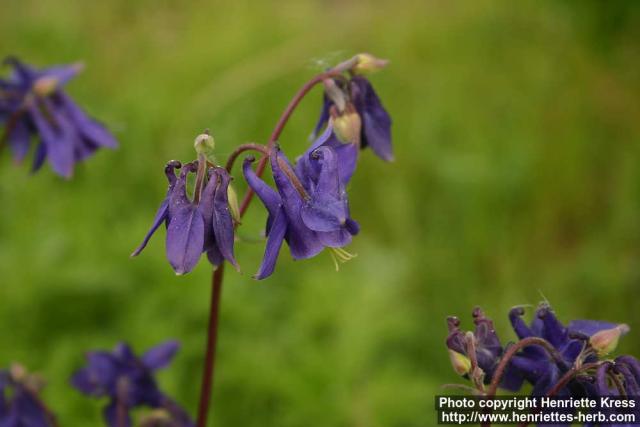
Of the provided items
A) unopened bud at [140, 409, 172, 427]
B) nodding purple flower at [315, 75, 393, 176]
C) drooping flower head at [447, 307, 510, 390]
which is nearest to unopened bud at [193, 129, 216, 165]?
nodding purple flower at [315, 75, 393, 176]

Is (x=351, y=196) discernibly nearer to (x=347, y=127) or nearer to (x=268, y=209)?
(x=347, y=127)

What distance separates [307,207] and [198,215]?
0.66 feet

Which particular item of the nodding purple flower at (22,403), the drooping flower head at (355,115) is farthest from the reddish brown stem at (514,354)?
the nodding purple flower at (22,403)

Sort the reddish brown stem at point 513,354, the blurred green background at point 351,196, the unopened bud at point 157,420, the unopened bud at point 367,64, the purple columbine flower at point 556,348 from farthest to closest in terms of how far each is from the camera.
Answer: the blurred green background at point 351,196 < the unopened bud at point 157,420 < the unopened bud at point 367,64 < the purple columbine flower at point 556,348 < the reddish brown stem at point 513,354

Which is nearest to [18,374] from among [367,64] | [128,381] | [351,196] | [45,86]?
[128,381]

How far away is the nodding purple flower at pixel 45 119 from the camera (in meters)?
2.68

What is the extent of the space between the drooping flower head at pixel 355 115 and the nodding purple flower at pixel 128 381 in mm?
823

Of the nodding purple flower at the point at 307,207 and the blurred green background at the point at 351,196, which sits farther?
the blurred green background at the point at 351,196

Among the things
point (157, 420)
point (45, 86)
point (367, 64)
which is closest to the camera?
point (367, 64)

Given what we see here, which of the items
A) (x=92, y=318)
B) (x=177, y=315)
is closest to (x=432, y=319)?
(x=177, y=315)

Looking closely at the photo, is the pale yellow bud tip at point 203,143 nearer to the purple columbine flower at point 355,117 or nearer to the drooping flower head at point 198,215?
the drooping flower head at point 198,215

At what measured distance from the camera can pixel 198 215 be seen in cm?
171

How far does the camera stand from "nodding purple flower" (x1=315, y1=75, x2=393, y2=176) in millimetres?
2014

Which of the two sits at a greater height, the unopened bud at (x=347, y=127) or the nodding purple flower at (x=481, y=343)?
the unopened bud at (x=347, y=127)
